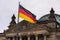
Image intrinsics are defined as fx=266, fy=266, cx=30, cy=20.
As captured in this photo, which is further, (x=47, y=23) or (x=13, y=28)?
(x=13, y=28)

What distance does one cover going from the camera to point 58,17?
279 ft

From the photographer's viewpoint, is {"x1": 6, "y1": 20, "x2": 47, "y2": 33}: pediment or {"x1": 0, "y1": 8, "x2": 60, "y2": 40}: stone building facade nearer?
{"x1": 0, "y1": 8, "x2": 60, "y2": 40}: stone building facade

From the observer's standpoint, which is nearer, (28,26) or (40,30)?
(40,30)

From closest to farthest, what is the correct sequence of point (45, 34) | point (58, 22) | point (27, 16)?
point (27, 16) → point (45, 34) → point (58, 22)

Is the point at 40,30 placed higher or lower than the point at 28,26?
lower

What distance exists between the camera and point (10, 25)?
86.7 metres

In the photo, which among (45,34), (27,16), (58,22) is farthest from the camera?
(58,22)

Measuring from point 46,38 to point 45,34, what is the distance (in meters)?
1.37

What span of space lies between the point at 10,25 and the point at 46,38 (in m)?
15.9

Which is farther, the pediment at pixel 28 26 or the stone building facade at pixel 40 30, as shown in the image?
the pediment at pixel 28 26

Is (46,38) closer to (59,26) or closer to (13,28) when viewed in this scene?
(59,26)

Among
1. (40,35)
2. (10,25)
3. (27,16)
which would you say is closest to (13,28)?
(10,25)

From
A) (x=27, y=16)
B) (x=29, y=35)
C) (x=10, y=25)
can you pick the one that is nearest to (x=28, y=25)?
(x=29, y=35)

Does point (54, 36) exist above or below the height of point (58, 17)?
below
